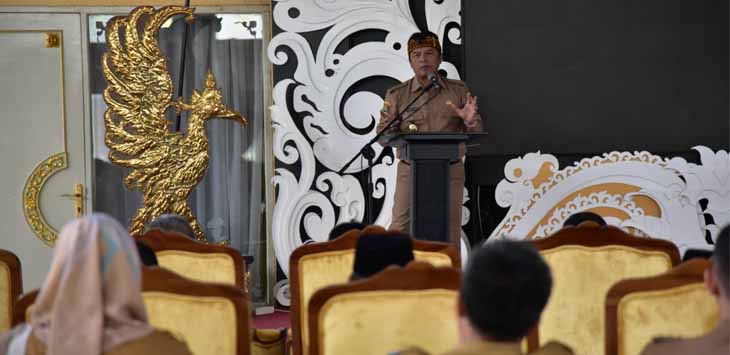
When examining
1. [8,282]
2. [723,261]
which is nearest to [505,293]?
[723,261]

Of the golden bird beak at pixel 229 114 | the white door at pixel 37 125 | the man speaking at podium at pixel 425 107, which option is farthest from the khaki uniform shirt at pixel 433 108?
the white door at pixel 37 125

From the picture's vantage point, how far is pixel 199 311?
212cm

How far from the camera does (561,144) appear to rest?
18.6 ft

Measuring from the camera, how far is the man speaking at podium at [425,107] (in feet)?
16.4

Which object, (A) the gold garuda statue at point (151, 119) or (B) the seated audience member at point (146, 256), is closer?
(B) the seated audience member at point (146, 256)

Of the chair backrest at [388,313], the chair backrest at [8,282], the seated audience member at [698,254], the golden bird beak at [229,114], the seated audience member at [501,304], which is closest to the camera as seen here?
the seated audience member at [501,304]

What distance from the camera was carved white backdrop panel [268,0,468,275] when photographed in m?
5.70

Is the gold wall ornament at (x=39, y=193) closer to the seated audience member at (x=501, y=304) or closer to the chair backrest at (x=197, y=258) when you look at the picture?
the chair backrest at (x=197, y=258)

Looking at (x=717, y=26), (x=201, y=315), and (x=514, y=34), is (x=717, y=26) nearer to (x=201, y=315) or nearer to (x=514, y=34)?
(x=514, y=34)

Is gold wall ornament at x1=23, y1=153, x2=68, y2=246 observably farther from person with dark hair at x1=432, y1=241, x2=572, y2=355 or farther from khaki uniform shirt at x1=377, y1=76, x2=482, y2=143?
person with dark hair at x1=432, y1=241, x2=572, y2=355

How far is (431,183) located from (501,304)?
274 centimetres

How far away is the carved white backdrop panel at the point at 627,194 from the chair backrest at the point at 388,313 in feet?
11.7

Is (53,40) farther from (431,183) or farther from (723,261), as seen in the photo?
(723,261)

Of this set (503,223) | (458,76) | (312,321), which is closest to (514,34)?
(458,76)
